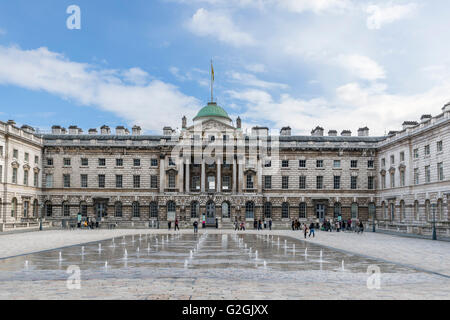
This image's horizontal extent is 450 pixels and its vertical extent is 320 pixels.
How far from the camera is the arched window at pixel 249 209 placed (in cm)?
6800

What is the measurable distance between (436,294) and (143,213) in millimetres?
59643

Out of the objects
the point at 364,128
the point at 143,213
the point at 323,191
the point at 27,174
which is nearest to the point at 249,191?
the point at 323,191

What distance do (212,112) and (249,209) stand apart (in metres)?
17.8

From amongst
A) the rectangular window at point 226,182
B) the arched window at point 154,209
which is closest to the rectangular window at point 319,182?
the rectangular window at point 226,182

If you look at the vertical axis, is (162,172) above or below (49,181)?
above

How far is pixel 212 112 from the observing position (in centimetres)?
7594

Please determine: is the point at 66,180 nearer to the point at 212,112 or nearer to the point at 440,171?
the point at 212,112


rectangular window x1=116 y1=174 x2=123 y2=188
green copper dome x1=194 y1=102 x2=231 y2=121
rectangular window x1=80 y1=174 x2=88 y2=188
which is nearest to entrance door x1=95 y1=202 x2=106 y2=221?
rectangular window x1=80 y1=174 x2=88 y2=188

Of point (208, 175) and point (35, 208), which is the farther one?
point (208, 175)

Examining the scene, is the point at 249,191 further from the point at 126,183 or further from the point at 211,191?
the point at 126,183

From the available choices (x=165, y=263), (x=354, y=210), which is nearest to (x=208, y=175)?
(x=354, y=210)

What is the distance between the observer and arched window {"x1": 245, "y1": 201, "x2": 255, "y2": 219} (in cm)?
6800

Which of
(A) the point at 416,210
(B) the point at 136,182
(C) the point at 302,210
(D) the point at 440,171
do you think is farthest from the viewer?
(B) the point at 136,182

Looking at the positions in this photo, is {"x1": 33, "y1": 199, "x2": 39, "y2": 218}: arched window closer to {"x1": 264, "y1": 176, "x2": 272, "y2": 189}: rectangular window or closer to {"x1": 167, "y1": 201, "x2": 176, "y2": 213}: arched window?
{"x1": 167, "y1": 201, "x2": 176, "y2": 213}: arched window
